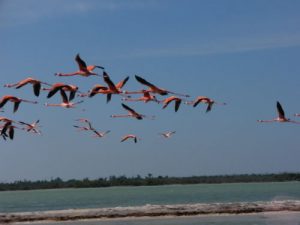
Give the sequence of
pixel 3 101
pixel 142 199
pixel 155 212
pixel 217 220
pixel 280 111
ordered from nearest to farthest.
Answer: pixel 3 101 → pixel 280 111 → pixel 217 220 → pixel 155 212 → pixel 142 199

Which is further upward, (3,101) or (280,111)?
(3,101)

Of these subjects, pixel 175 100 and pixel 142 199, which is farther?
pixel 142 199

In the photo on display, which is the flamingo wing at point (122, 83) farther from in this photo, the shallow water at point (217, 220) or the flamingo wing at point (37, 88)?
the shallow water at point (217, 220)

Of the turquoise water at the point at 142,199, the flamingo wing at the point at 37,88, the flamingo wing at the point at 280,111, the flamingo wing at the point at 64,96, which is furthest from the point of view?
the turquoise water at the point at 142,199

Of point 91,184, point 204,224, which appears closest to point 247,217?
point 204,224

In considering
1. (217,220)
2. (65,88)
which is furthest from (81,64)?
(217,220)

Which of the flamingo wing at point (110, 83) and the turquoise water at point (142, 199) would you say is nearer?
the flamingo wing at point (110, 83)

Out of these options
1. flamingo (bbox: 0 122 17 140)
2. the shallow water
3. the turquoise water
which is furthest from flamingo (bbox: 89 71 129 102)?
the turquoise water

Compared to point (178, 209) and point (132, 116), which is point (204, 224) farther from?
point (132, 116)

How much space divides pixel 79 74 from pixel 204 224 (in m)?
27.3

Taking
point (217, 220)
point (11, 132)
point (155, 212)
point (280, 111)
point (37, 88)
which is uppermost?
point (37, 88)

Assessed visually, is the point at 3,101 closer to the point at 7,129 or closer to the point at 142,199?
the point at 7,129

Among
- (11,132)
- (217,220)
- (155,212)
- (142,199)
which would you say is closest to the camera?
(11,132)

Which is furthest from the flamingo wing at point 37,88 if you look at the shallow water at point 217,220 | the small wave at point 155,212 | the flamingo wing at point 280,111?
the small wave at point 155,212
